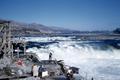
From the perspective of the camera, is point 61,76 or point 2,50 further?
point 2,50

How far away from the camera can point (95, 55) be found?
2296 inches

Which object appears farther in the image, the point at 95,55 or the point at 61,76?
the point at 95,55

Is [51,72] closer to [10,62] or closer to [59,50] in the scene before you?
[10,62]

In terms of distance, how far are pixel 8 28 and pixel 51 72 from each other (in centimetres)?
940

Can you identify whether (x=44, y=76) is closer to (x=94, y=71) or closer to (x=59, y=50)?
(x=94, y=71)

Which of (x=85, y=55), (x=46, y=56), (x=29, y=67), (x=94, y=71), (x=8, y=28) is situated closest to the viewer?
(x=29, y=67)

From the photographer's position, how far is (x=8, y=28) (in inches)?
1220

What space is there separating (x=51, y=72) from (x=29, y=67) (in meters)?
2.93

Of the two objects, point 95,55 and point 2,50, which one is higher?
point 2,50

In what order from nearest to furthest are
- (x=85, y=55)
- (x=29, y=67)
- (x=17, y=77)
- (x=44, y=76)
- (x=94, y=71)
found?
(x=17, y=77), (x=44, y=76), (x=29, y=67), (x=94, y=71), (x=85, y=55)

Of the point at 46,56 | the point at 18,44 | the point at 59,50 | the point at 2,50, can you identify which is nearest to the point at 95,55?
the point at 59,50

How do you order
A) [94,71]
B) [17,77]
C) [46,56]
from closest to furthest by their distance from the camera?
[17,77] < [94,71] < [46,56]

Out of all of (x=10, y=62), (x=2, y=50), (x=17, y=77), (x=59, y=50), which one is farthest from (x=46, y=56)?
(x=17, y=77)

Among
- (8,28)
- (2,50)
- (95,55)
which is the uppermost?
(8,28)
